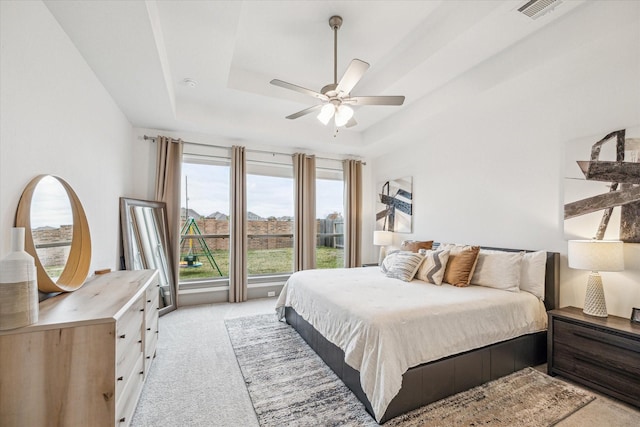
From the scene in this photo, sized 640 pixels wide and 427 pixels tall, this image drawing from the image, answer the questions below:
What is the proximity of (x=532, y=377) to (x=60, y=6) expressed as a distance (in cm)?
432

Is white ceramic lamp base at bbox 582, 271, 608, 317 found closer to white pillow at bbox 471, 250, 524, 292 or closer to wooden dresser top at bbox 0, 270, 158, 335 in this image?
white pillow at bbox 471, 250, 524, 292

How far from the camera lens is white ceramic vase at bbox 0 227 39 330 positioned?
1.22 meters

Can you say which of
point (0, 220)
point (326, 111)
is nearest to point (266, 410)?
point (0, 220)

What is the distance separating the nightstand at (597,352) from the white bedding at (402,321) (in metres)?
0.23

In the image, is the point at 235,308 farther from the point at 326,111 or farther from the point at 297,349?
the point at 326,111

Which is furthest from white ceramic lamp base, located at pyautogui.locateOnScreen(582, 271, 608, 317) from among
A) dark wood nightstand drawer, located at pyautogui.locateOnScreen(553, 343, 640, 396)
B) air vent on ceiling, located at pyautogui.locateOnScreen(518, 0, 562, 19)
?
air vent on ceiling, located at pyautogui.locateOnScreen(518, 0, 562, 19)

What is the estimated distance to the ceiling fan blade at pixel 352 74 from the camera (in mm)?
2123

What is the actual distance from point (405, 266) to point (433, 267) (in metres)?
0.30

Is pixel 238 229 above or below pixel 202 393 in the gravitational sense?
above

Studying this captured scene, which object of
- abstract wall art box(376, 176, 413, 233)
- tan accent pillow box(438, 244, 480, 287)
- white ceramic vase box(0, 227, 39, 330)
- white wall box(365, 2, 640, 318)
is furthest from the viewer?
abstract wall art box(376, 176, 413, 233)

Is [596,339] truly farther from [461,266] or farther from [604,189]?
[604,189]

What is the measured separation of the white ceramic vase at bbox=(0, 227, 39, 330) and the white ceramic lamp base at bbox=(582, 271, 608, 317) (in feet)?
12.0

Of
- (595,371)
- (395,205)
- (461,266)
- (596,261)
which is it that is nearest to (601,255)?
(596,261)

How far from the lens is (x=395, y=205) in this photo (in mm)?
5062
